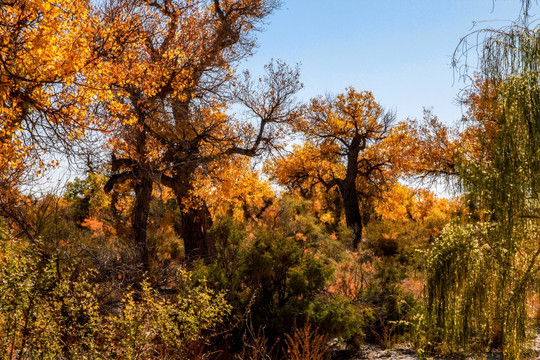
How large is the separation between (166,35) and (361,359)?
9052 millimetres

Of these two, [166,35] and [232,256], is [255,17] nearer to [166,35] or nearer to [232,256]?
[166,35]

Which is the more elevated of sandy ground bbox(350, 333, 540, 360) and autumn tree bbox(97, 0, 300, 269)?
autumn tree bbox(97, 0, 300, 269)

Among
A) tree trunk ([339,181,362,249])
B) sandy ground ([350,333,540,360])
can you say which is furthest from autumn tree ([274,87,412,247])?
sandy ground ([350,333,540,360])

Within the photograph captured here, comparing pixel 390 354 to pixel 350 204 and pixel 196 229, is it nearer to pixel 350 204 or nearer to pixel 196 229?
pixel 196 229

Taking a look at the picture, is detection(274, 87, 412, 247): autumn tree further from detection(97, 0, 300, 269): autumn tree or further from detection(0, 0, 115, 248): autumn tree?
detection(0, 0, 115, 248): autumn tree

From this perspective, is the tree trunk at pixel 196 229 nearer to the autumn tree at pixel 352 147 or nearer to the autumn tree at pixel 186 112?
the autumn tree at pixel 186 112

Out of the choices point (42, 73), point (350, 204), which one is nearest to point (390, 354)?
point (42, 73)

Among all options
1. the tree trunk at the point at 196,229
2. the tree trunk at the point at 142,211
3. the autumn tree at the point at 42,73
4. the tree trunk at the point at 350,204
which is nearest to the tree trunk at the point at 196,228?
the tree trunk at the point at 196,229

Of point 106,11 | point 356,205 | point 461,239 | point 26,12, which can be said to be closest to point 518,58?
point 461,239

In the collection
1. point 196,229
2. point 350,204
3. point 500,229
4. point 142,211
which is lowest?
point 500,229

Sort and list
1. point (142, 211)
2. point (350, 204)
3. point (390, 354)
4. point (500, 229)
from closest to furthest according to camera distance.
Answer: point (500, 229) < point (390, 354) < point (142, 211) < point (350, 204)

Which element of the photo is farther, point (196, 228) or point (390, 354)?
point (196, 228)

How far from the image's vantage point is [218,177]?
45.3ft

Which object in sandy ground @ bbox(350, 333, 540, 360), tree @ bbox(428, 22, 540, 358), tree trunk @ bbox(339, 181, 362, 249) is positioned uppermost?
tree trunk @ bbox(339, 181, 362, 249)
